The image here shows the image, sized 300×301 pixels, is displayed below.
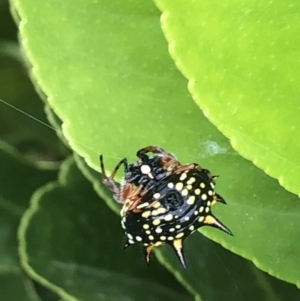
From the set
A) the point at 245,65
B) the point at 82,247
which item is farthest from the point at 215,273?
the point at 245,65

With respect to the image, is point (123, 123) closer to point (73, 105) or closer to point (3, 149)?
point (73, 105)

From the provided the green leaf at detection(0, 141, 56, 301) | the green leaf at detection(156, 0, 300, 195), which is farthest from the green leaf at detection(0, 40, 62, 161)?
the green leaf at detection(156, 0, 300, 195)

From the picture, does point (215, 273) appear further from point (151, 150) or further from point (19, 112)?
point (19, 112)

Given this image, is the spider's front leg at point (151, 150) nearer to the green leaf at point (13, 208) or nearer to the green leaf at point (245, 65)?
the green leaf at point (245, 65)

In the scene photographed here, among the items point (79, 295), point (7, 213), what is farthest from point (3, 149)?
point (79, 295)

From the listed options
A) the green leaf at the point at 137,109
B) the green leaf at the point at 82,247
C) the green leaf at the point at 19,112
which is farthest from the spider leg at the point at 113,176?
the green leaf at the point at 19,112
